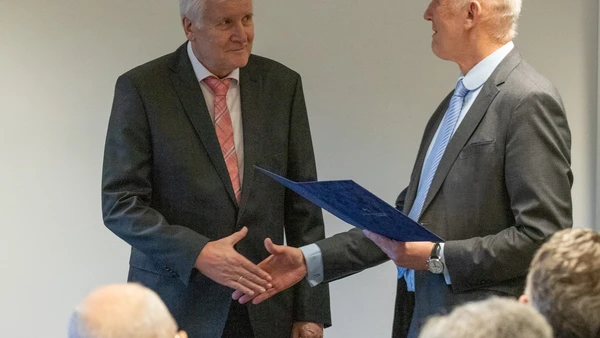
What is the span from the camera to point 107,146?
3146mm

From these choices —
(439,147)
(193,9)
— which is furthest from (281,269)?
(193,9)

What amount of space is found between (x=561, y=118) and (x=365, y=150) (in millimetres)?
1418

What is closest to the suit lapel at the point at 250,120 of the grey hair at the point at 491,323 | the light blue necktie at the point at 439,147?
the light blue necktie at the point at 439,147

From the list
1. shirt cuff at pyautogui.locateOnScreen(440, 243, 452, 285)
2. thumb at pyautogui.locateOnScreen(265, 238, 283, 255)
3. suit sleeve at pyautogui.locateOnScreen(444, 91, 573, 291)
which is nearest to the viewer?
suit sleeve at pyautogui.locateOnScreen(444, 91, 573, 291)

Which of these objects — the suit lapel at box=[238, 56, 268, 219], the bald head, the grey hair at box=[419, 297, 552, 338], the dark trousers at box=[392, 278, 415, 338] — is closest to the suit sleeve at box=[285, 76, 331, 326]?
the suit lapel at box=[238, 56, 268, 219]

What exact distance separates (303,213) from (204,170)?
1.29ft

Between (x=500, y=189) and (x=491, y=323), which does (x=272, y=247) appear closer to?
(x=500, y=189)

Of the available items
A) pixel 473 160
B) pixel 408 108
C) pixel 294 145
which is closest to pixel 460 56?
pixel 473 160

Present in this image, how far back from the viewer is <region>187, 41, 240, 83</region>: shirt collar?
3.21 m

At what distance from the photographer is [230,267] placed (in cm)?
296

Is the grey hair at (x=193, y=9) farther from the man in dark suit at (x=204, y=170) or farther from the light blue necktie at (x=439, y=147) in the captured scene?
the light blue necktie at (x=439, y=147)

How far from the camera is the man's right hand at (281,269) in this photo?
3.02 metres

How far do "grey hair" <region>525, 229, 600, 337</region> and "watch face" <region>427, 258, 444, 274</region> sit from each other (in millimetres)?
809

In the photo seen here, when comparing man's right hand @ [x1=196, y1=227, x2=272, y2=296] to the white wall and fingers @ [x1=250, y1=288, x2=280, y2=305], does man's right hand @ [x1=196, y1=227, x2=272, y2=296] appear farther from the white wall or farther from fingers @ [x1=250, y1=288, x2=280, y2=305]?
the white wall
